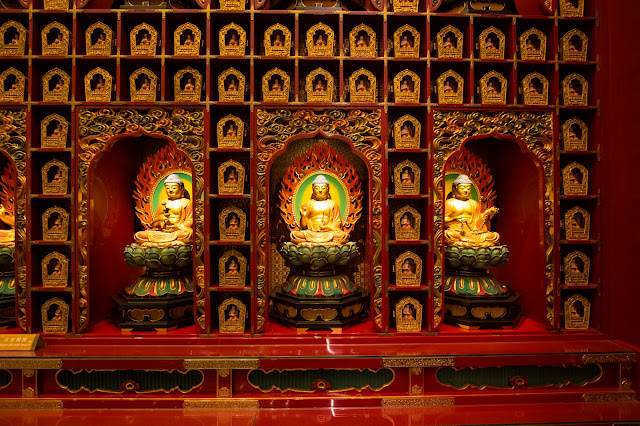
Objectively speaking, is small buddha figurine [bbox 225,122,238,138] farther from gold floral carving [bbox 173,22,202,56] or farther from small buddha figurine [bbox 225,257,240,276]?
small buddha figurine [bbox 225,257,240,276]

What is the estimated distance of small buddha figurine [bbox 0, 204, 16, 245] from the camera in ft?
9.05

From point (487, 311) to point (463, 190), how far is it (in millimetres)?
872

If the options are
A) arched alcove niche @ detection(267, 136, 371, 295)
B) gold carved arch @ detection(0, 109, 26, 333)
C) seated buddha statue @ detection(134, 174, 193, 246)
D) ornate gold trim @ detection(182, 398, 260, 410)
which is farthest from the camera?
arched alcove niche @ detection(267, 136, 371, 295)

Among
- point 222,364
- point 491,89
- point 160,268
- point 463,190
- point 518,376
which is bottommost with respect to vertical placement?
point 518,376

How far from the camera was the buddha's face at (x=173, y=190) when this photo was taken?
9.47 ft

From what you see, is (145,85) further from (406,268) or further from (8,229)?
(406,268)

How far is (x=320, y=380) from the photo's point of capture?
2334mm

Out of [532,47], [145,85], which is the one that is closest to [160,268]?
[145,85]

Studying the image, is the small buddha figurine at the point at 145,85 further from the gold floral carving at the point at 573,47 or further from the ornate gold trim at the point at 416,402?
the gold floral carving at the point at 573,47

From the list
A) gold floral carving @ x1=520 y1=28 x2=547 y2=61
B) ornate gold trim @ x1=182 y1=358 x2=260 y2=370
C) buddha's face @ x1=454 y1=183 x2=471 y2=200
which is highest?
gold floral carving @ x1=520 y1=28 x2=547 y2=61

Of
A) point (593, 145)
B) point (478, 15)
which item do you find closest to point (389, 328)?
point (593, 145)

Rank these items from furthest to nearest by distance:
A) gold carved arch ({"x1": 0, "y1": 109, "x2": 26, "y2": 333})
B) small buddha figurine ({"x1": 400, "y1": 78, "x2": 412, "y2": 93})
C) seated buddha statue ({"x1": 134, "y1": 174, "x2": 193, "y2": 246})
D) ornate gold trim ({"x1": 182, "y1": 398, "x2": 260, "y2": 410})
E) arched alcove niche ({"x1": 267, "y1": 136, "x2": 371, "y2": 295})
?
arched alcove niche ({"x1": 267, "y1": 136, "x2": 371, "y2": 295}) → seated buddha statue ({"x1": 134, "y1": 174, "x2": 193, "y2": 246}) → small buddha figurine ({"x1": 400, "y1": 78, "x2": 412, "y2": 93}) → gold carved arch ({"x1": 0, "y1": 109, "x2": 26, "y2": 333}) → ornate gold trim ({"x1": 182, "y1": 398, "x2": 260, "y2": 410})

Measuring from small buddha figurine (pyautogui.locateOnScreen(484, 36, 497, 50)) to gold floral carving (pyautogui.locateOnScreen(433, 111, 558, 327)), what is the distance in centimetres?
46

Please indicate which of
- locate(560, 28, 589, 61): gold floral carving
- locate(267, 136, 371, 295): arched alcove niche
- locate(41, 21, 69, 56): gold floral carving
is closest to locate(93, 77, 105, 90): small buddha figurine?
locate(41, 21, 69, 56): gold floral carving
